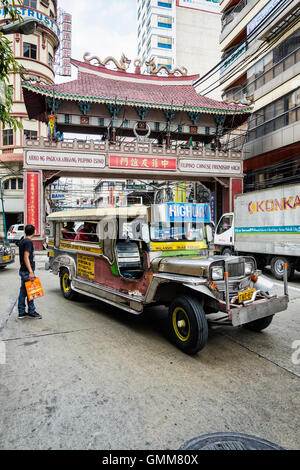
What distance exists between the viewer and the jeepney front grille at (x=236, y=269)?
4323mm

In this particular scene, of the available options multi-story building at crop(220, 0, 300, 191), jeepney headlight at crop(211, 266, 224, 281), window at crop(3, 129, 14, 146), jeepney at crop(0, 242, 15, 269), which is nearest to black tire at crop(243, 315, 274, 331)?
jeepney headlight at crop(211, 266, 224, 281)

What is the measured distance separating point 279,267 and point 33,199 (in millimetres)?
15163

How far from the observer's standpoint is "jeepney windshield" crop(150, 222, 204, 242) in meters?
5.14

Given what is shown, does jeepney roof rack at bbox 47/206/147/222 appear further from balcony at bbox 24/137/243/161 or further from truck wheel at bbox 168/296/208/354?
balcony at bbox 24/137/243/161

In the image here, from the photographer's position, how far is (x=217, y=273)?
4117mm

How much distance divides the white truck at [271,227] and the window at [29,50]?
31257mm

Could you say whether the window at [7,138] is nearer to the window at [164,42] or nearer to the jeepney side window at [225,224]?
the jeepney side window at [225,224]

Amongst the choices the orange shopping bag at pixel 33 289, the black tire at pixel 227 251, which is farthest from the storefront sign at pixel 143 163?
the orange shopping bag at pixel 33 289

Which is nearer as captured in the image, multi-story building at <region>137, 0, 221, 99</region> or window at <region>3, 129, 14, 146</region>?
window at <region>3, 129, 14, 146</region>

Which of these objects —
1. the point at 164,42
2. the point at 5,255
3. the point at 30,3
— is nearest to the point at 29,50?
the point at 30,3

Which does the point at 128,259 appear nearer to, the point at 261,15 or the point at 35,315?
the point at 35,315

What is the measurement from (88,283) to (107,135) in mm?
17906

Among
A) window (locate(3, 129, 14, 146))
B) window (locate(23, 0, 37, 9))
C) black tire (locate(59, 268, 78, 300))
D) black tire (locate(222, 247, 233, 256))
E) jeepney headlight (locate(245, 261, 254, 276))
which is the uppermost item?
window (locate(23, 0, 37, 9))
